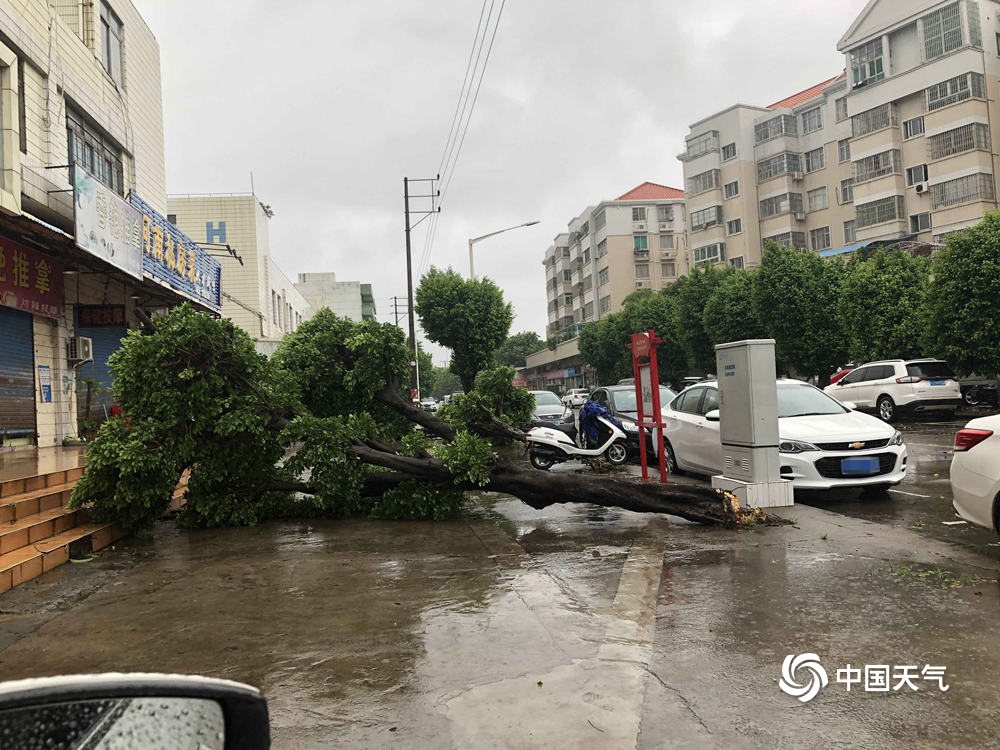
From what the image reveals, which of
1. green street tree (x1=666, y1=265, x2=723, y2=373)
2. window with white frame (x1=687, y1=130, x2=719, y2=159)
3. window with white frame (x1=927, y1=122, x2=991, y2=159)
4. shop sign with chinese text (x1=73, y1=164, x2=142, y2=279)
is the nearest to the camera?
shop sign with chinese text (x1=73, y1=164, x2=142, y2=279)

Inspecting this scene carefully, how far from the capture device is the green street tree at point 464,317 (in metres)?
27.2

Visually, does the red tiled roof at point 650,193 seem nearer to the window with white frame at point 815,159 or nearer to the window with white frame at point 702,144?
the window with white frame at point 702,144

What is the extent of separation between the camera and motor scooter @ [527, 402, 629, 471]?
12.2m

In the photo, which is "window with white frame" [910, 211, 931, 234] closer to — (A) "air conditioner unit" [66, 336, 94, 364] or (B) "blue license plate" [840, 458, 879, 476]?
(B) "blue license plate" [840, 458, 879, 476]

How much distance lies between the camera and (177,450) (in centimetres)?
740

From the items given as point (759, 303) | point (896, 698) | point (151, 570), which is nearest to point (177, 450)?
point (151, 570)

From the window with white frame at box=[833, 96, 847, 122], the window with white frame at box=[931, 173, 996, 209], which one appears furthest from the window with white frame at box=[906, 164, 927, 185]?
the window with white frame at box=[833, 96, 847, 122]

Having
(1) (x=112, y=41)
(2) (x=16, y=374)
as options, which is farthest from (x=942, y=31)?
(2) (x=16, y=374)

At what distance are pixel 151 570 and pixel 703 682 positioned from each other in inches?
182

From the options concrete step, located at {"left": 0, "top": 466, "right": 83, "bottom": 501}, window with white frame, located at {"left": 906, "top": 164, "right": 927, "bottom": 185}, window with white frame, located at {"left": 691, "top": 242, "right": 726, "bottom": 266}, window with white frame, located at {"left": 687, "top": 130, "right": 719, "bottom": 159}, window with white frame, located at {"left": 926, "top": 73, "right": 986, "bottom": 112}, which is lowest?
concrete step, located at {"left": 0, "top": 466, "right": 83, "bottom": 501}

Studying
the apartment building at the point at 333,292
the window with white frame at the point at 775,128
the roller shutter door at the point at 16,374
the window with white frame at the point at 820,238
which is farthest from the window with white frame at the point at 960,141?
the apartment building at the point at 333,292

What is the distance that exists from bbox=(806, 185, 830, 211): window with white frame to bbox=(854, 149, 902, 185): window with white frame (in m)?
7.28

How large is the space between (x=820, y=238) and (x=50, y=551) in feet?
169

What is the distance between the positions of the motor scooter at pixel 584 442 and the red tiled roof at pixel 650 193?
58289 mm
